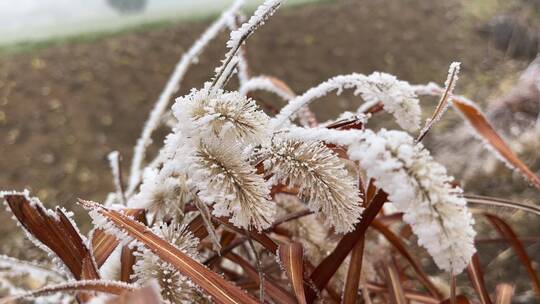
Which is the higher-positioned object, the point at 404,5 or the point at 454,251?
the point at 404,5

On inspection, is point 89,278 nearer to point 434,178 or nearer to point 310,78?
point 434,178

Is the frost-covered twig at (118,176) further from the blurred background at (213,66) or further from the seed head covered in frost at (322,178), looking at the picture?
the blurred background at (213,66)

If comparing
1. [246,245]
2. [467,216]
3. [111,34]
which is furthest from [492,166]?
[111,34]

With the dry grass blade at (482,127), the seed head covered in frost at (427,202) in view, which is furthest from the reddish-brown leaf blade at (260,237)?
the dry grass blade at (482,127)

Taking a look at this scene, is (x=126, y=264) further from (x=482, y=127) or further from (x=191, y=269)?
(x=482, y=127)

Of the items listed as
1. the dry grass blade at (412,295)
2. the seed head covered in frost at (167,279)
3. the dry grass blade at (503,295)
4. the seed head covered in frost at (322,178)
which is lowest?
the seed head covered in frost at (167,279)
